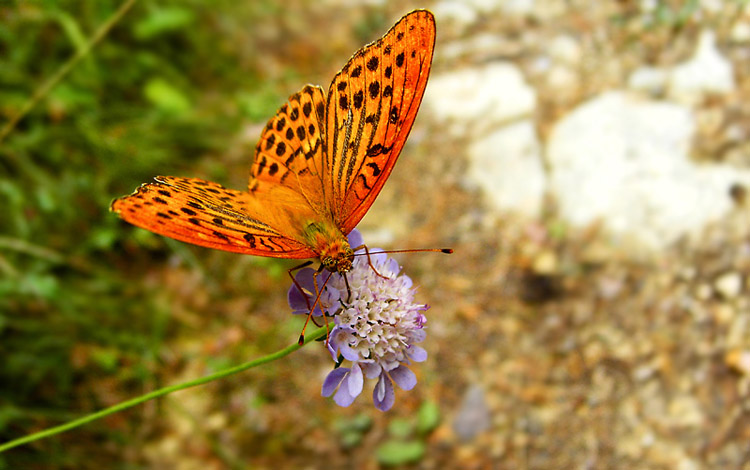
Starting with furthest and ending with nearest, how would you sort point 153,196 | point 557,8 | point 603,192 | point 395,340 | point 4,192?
point 557,8 → point 603,192 → point 4,192 → point 395,340 → point 153,196

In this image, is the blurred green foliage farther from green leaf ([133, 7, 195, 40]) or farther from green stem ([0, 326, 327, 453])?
green stem ([0, 326, 327, 453])

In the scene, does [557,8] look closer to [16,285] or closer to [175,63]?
[175,63]

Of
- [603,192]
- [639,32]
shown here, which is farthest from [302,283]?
[639,32]

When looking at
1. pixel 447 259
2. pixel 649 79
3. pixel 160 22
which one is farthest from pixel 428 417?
pixel 160 22

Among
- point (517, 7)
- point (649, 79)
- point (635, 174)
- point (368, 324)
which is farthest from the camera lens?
point (517, 7)

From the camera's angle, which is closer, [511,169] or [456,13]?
[511,169]

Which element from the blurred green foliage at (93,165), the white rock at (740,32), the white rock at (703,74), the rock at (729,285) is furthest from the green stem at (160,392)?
the white rock at (740,32)

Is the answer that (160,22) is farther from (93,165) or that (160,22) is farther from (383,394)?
(383,394)
